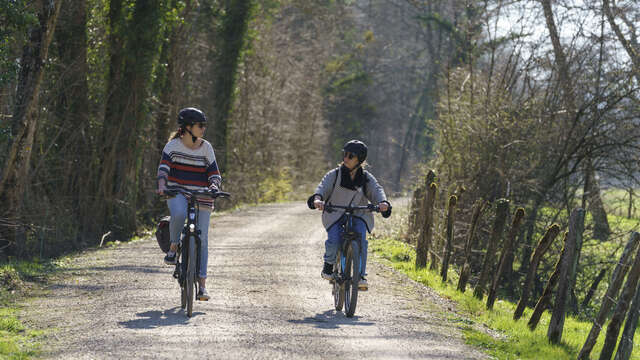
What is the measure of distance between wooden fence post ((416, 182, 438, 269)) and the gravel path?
0.73 meters

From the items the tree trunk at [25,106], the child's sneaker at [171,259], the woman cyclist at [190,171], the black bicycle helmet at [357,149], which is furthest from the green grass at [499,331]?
the tree trunk at [25,106]

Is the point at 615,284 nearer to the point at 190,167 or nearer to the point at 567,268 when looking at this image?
the point at 567,268

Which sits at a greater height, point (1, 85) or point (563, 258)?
point (1, 85)

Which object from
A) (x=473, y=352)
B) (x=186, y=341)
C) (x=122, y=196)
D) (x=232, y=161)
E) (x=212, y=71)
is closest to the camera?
(x=186, y=341)

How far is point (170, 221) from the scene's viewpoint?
8047mm

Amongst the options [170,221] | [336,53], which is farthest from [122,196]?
[336,53]

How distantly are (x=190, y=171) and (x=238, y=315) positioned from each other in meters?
1.65

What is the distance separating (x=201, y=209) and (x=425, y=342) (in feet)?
8.95

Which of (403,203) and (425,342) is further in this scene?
(403,203)

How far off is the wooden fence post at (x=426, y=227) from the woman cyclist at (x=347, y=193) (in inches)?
165

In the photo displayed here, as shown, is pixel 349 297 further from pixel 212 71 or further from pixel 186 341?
pixel 212 71

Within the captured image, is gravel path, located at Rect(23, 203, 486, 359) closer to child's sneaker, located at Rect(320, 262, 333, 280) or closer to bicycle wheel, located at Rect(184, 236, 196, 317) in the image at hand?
bicycle wheel, located at Rect(184, 236, 196, 317)

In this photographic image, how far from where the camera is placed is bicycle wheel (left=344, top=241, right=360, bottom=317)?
8117 millimetres

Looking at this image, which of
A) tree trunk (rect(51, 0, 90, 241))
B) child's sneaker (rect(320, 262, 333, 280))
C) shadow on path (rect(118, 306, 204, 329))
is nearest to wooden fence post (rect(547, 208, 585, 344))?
child's sneaker (rect(320, 262, 333, 280))
